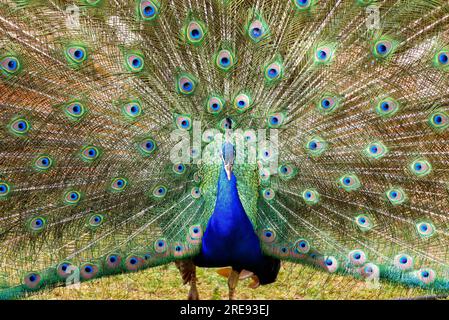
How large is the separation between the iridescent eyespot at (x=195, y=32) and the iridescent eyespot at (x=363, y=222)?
1.17m

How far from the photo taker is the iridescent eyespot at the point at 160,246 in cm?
261

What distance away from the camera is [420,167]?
2.57m

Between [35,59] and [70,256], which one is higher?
[35,59]

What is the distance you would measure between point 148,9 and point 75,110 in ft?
1.93

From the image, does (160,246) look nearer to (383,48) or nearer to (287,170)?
(287,170)

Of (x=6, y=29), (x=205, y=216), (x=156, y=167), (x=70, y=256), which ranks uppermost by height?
(x=6, y=29)

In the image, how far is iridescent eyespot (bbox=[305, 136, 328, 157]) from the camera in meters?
2.60

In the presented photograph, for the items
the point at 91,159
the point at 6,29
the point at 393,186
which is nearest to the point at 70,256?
the point at 91,159

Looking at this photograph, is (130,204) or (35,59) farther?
(130,204)

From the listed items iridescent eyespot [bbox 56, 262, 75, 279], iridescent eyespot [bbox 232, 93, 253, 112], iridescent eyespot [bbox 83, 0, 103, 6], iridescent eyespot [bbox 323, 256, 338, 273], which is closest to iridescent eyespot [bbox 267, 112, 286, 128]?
iridescent eyespot [bbox 232, 93, 253, 112]

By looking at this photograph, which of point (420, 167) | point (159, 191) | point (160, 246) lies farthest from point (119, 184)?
point (420, 167)

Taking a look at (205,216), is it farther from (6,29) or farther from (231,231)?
(6,29)

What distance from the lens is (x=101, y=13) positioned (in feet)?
7.70

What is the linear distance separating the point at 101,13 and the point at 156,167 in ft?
2.51
